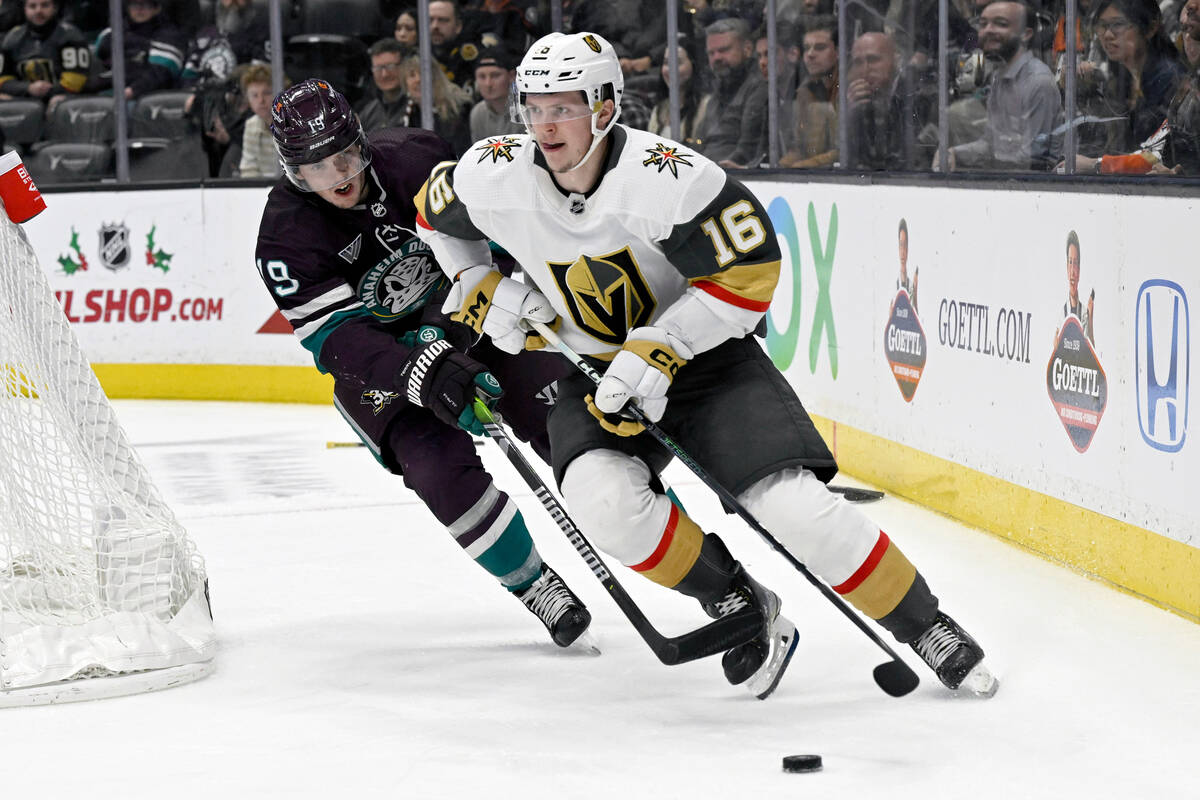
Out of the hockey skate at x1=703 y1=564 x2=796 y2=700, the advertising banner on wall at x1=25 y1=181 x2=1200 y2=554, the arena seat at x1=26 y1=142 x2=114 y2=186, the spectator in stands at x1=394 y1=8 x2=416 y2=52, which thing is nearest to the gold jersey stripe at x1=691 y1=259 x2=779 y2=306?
the hockey skate at x1=703 y1=564 x2=796 y2=700

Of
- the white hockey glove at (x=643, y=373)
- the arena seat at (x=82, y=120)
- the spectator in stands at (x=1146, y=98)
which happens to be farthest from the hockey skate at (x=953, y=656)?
the arena seat at (x=82, y=120)

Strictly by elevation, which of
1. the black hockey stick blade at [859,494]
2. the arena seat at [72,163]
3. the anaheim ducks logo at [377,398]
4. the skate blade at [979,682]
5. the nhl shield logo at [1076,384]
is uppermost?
the arena seat at [72,163]

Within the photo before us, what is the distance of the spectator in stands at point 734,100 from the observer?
5523 mm

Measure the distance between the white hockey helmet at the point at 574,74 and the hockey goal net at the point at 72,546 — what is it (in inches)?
43.5

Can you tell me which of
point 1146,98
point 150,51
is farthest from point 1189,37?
point 150,51

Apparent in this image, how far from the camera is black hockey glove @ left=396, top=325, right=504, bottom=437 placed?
288 cm

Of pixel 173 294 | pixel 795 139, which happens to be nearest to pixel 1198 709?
pixel 795 139

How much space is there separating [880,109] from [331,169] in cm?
221

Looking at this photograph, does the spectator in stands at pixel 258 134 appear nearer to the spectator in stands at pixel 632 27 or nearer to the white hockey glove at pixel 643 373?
the spectator in stands at pixel 632 27

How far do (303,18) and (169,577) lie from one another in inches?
169

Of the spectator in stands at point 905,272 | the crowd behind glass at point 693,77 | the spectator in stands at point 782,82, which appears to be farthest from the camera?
the spectator in stands at point 782,82

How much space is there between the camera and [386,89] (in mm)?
6785

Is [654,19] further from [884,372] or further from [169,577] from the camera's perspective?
[169,577]

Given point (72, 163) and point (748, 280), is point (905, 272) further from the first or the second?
point (72, 163)
